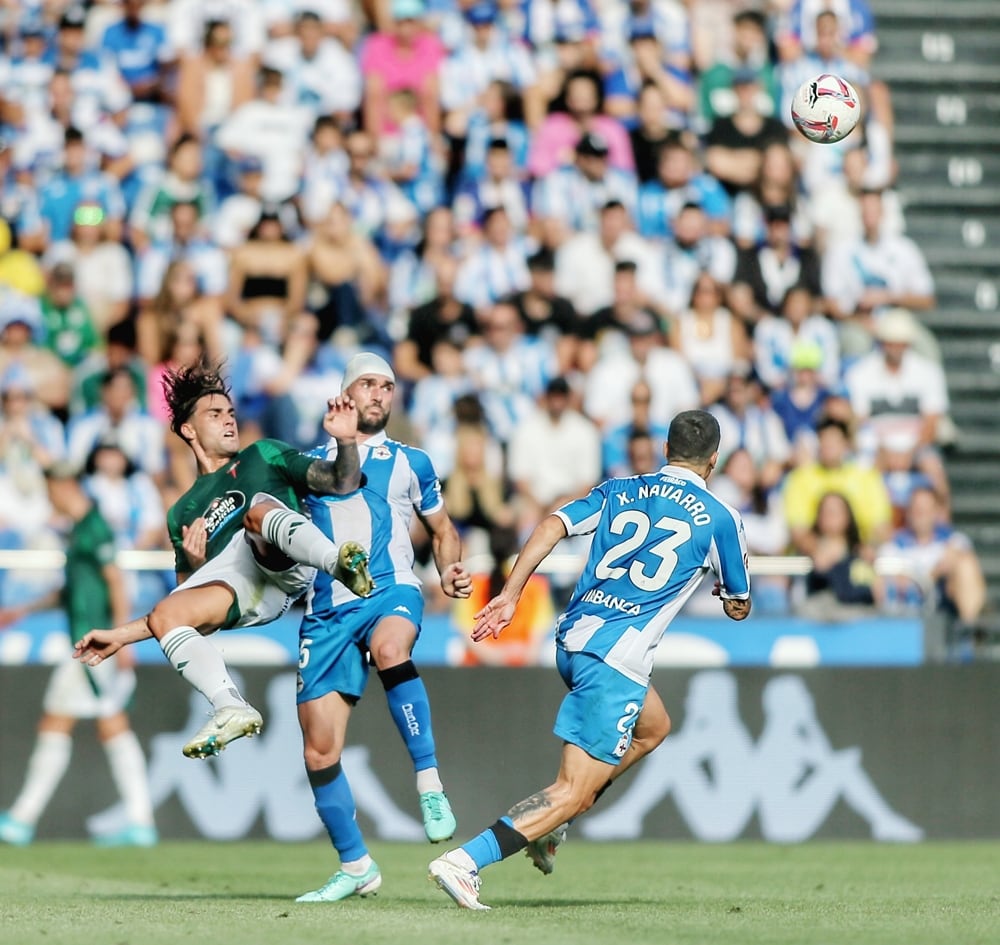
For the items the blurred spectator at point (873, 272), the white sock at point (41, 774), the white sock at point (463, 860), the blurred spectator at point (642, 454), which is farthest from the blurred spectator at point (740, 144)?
the white sock at point (463, 860)

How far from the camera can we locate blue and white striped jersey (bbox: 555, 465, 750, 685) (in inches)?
372

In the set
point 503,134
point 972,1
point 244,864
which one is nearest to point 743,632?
point 244,864

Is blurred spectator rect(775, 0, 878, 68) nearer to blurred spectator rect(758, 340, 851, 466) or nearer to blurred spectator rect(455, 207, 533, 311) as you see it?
blurred spectator rect(455, 207, 533, 311)

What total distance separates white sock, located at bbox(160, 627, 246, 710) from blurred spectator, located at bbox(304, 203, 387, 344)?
27.4ft

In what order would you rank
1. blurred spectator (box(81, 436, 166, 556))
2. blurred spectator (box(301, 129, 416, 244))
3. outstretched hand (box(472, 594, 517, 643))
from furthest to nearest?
blurred spectator (box(301, 129, 416, 244))
blurred spectator (box(81, 436, 166, 556))
outstretched hand (box(472, 594, 517, 643))

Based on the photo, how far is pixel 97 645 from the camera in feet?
32.7

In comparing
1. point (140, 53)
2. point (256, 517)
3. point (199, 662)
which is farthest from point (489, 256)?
point (199, 662)

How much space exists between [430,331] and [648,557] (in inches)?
342

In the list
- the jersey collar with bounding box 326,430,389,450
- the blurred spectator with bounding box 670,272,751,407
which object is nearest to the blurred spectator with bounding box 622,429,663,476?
the blurred spectator with bounding box 670,272,751,407

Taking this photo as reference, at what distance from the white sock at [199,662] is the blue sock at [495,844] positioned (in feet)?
4.54

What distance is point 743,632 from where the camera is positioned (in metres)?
15.8

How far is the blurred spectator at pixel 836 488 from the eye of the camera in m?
16.4

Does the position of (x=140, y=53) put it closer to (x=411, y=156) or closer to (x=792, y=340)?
(x=411, y=156)

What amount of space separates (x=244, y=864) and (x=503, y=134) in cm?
834
